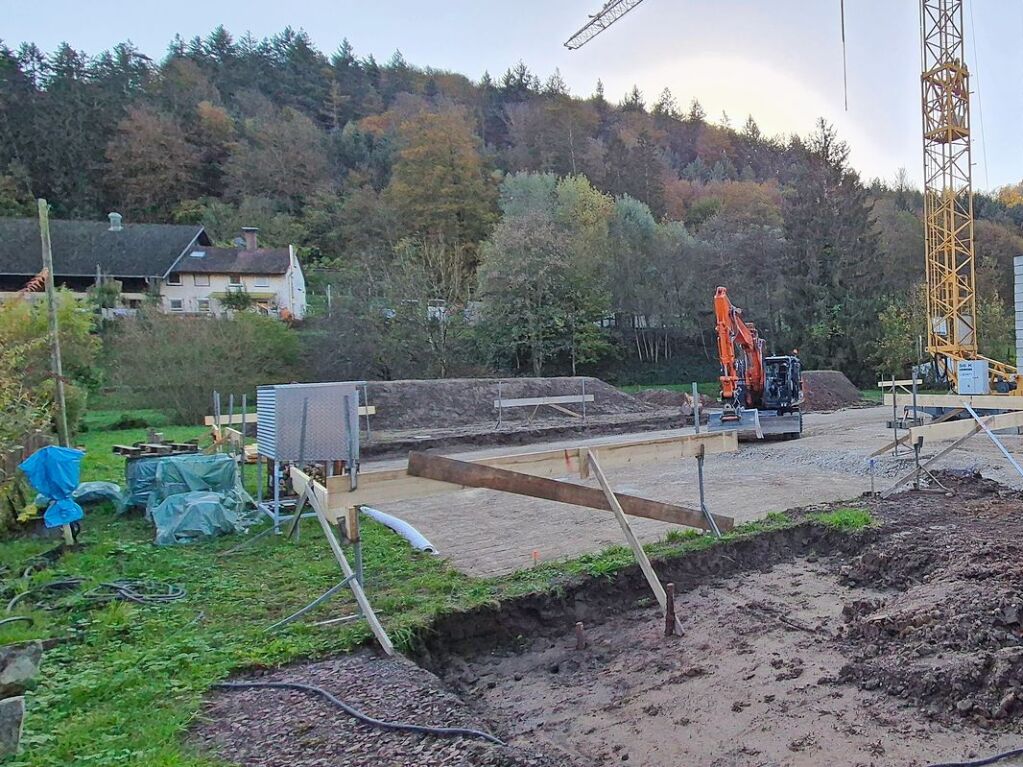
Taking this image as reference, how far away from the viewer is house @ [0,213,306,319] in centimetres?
3616

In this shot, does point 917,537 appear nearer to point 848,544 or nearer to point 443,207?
point 848,544

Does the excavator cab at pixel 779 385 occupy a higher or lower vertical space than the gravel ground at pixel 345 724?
higher

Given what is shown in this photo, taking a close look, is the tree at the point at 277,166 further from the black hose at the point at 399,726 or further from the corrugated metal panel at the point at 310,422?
the black hose at the point at 399,726

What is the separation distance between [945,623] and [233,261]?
134 feet

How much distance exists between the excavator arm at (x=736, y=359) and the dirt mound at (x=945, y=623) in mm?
8858

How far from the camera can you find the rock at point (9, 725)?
3.13 m

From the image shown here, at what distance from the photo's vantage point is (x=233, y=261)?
39.0m

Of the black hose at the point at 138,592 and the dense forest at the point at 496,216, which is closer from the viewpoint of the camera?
the black hose at the point at 138,592

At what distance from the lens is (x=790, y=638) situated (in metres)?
4.88

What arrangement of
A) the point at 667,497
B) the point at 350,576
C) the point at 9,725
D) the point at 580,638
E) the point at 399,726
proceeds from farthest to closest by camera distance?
the point at 667,497 → the point at 580,638 → the point at 350,576 → the point at 399,726 → the point at 9,725

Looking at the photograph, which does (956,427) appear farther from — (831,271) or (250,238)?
(250,238)

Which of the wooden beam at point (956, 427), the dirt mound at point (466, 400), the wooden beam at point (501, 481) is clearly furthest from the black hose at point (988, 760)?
the dirt mound at point (466, 400)

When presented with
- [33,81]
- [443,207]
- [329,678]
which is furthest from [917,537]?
[33,81]

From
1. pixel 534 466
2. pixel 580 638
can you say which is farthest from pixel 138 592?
pixel 580 638
